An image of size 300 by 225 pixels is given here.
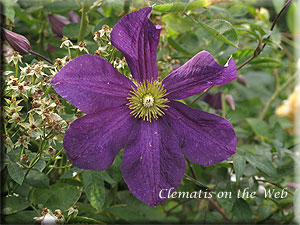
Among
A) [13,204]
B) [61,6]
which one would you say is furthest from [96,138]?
[61,6]

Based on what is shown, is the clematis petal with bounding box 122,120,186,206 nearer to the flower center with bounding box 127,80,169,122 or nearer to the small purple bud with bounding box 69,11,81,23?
the flower center with bounding box 127,80,169,122

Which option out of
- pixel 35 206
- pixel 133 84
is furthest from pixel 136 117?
pixel 35 206

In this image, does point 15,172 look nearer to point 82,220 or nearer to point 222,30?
point 82,220

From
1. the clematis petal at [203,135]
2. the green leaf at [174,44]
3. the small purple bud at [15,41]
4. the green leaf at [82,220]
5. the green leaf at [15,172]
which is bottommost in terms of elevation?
the green leaf at [82,220]

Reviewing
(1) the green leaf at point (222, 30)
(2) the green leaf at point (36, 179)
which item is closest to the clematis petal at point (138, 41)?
(1) the green leaf at point (222, 30)

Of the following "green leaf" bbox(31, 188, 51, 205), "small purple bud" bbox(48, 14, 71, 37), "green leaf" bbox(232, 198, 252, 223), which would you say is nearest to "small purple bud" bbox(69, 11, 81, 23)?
"small purple bud" bbox(48, 14, 71, 37)

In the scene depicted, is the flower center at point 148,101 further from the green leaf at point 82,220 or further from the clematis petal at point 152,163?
the green leaf at point 82,220
